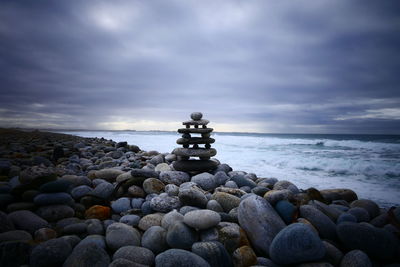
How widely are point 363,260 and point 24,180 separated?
528 cm

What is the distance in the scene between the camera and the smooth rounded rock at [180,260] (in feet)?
7.16

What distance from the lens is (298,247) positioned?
2.35m

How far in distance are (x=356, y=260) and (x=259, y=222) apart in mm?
1120

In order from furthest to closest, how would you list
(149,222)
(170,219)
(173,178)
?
(173,178) → (149,222) → (170,219)

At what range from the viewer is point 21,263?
2229 millimetres

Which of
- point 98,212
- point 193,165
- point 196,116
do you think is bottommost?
point 98,212

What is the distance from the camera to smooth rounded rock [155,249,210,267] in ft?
7.16

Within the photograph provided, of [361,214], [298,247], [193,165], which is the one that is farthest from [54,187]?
[361,214]

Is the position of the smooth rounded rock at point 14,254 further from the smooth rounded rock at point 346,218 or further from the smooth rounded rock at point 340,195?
the smooth rounded rock at point 340,195

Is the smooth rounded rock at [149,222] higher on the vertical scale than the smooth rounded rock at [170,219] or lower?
Answer: lower

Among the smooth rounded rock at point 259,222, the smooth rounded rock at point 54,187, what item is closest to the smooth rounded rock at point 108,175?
the smooth rounded rock at point 54,187

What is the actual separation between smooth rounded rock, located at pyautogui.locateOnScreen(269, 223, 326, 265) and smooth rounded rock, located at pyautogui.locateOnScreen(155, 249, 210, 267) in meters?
0.88

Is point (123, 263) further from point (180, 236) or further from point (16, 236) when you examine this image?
point (16, 236)

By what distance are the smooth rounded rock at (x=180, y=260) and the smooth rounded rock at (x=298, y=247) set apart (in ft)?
2.88
